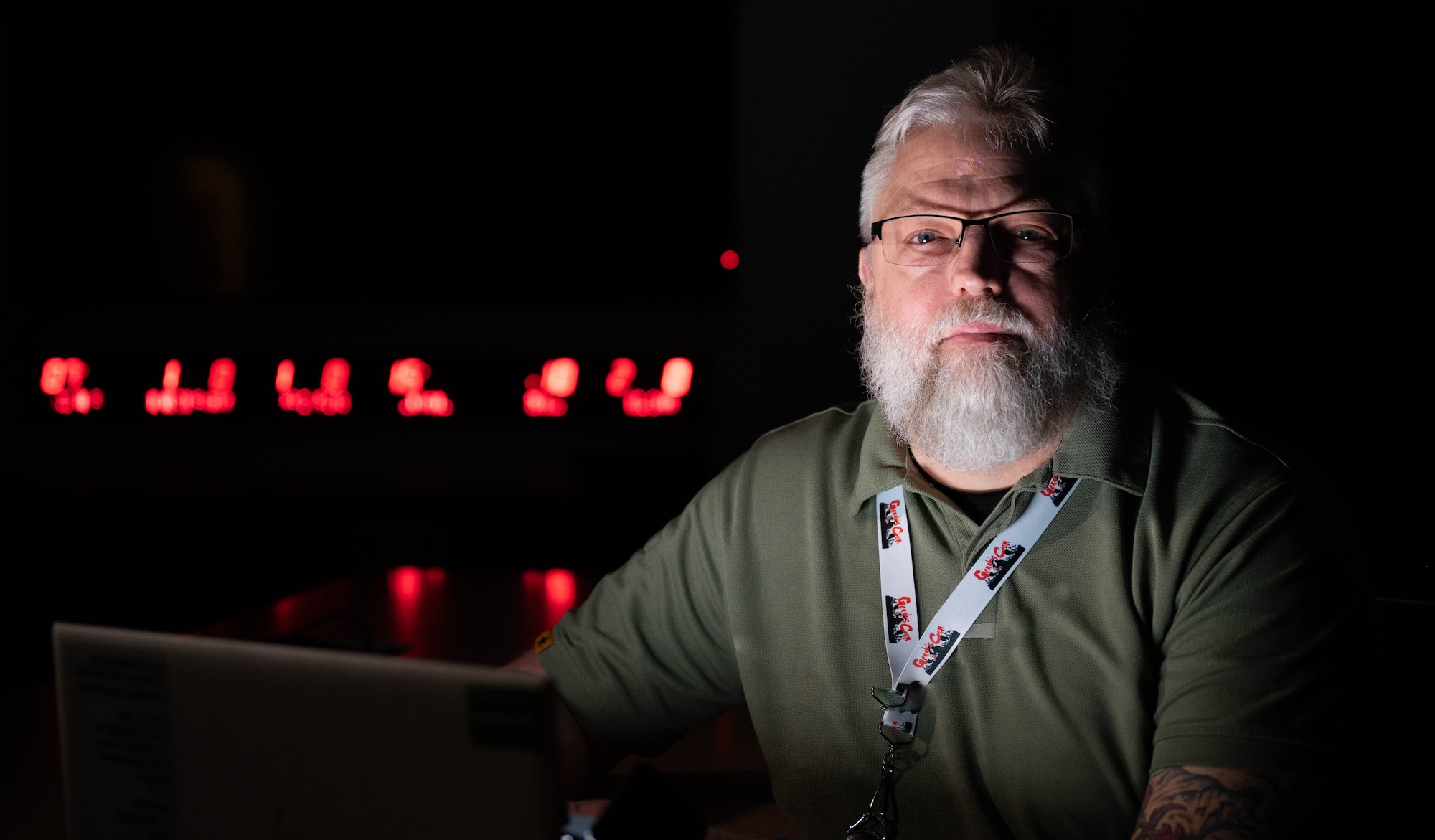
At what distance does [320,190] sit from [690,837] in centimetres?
351

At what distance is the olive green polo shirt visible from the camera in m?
0.96

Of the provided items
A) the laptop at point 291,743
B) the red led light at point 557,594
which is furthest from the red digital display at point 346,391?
the laptop at point 291,743

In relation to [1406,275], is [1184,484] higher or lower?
lower


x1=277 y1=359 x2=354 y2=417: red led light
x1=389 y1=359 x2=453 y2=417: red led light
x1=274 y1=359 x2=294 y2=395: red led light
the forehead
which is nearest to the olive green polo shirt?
the forehead

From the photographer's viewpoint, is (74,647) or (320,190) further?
(320,190)

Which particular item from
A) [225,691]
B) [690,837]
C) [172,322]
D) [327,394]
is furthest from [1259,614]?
[172,322]

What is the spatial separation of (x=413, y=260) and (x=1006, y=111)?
2796mm

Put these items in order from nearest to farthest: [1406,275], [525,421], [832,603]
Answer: [832,603]
[1406,275]
[525,421]

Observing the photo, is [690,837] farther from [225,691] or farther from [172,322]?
[172,322]

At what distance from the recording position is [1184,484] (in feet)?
3.55

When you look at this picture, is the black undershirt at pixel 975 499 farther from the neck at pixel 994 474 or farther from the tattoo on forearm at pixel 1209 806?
the tattoo on forearm at pixel 1209 806

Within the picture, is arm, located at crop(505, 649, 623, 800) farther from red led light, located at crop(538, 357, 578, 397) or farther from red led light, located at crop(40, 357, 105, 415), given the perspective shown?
red led light, located at crop(40, 357, 105, 415)

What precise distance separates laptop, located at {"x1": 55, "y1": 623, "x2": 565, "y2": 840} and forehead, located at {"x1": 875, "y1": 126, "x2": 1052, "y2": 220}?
90 cm

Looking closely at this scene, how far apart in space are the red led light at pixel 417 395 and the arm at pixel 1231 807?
3005 millimetres
